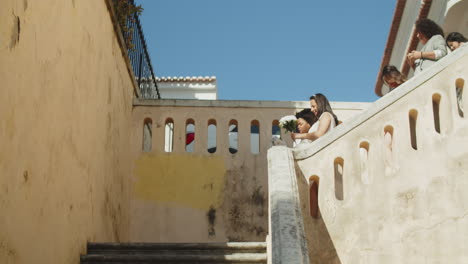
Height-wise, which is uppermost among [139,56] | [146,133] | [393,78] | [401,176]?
[139,56]

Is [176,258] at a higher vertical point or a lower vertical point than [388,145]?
lower

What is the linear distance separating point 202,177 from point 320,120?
2.34 metres

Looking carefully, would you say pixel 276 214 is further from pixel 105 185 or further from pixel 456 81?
pixel 105 185

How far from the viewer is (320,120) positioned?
8.34 meters

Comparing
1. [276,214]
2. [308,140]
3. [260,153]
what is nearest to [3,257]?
[276,214]

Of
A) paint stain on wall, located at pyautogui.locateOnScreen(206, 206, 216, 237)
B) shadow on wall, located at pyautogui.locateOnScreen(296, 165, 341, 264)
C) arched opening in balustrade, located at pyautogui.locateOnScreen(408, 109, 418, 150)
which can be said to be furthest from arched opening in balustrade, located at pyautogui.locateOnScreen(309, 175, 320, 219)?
paint stain on wall, located at pyautogui.locateOnScreen(206, 206, 216, 237)

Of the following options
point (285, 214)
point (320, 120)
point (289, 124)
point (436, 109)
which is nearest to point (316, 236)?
point (285, 214)

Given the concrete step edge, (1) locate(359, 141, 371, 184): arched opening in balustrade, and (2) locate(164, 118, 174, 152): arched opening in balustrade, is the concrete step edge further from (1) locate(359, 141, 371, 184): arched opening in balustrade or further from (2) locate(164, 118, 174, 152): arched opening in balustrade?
(2) locate(164, 118, 174, 152): arched opening in balustrade

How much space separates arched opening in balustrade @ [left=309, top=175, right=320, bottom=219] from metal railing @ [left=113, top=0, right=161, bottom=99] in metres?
4.34

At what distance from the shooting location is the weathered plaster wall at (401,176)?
6508 millimetres

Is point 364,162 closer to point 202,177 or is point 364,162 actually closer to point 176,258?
point 176,258

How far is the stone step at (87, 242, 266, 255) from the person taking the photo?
7402 mm

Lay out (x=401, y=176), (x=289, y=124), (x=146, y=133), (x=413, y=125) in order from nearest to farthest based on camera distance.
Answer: (x=401, y=176), (x=413, y=125), (x=289, y=124), (x=146, y=133)

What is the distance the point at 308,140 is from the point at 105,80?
8.00 ft
